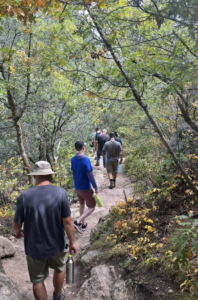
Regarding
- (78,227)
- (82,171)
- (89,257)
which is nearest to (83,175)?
(82,171)

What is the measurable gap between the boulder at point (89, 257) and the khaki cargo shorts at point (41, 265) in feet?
3.69

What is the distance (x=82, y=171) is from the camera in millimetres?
4984

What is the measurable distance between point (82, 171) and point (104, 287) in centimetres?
239

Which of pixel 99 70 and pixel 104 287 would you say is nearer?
pixel 104 287

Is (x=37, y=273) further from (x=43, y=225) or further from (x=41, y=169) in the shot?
(x=41, y=169)

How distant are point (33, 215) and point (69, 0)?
3.10 metres

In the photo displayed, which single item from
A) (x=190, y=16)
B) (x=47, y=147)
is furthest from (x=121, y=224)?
(x=47, y=147)

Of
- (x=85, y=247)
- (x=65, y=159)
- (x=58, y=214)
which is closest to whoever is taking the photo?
(x=58, y=214)

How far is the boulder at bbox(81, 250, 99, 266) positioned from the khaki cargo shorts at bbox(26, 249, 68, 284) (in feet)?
3.69

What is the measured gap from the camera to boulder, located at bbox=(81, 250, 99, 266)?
13.2 feet

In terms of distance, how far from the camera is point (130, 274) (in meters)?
3.20

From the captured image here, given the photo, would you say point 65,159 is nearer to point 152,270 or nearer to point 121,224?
point 121,224

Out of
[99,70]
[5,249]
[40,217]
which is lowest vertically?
[5,249]

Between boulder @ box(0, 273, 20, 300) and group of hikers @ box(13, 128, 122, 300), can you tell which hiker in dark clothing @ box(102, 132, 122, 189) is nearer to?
group of hikers @ box(13, 128, 122, 300)
